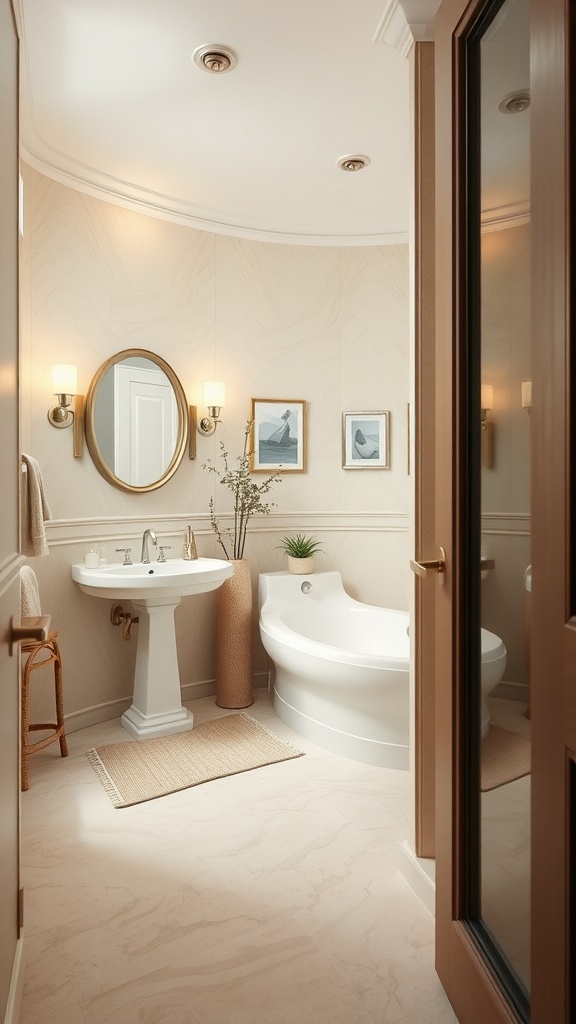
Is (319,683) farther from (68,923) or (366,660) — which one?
(68,923)

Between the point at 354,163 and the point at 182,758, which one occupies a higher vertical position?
the point at 354,163

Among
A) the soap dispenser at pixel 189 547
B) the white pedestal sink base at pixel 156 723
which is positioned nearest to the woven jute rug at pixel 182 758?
the white pedestal sink base at pixel 156 723

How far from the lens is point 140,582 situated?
2949mm

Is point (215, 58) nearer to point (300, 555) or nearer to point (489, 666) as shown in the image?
point (489, 666)

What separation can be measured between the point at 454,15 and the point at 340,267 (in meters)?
2.72

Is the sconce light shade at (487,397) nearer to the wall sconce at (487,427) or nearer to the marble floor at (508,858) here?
the wall sconce at (487,427)

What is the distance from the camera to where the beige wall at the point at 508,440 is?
1.12 m

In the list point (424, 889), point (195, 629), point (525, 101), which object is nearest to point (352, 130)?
point (525, 101)

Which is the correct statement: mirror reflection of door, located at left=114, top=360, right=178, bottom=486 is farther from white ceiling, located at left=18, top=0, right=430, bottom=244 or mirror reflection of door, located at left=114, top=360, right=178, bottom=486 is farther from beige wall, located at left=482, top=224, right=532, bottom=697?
beige wall, located at left=482, top=224, right=532, bottom=697

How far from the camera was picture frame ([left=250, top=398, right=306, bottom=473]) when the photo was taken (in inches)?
156

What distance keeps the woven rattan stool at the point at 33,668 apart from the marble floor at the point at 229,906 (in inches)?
5.5

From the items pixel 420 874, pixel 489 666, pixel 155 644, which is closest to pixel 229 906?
pixel 420 874

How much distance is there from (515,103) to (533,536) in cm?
77

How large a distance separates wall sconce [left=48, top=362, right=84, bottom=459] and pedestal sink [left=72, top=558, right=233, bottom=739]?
68 cm
